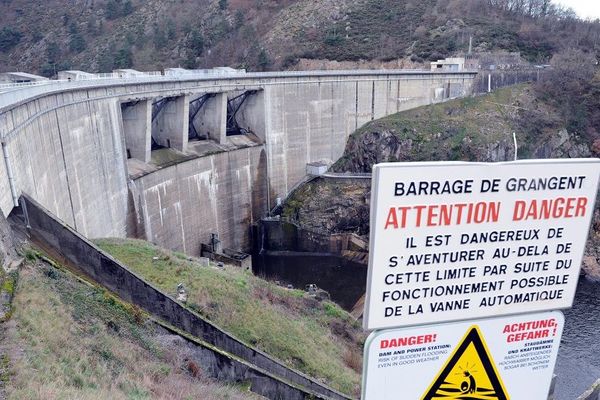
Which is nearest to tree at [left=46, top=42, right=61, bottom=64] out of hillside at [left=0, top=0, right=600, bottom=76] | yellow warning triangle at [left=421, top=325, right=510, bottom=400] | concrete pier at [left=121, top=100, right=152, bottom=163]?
hillside at [left=0, top=0, right=600, bottom=76]

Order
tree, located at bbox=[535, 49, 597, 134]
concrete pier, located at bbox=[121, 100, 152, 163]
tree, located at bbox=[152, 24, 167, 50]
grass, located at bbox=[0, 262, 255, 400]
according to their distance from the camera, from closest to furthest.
→ grass, located at bbox=[0, 262, 255, 400], concrete pier, located at bbox=[121, 100, 152, 163], tree, located at bbox=[535, 49, 597, 134], tree, located at bbox=[152, 24, 167, 50]

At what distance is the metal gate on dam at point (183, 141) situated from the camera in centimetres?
1677

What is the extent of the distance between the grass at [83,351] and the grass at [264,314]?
11.9ft

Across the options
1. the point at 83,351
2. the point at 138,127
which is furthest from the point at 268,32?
the point at 83,351

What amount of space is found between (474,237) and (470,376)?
3.45ft

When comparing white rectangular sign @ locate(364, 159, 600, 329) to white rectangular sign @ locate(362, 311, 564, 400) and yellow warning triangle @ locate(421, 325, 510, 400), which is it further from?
yellow warning triangle @ locate(421, 325, 510, 400)

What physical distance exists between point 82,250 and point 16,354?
5.56 metres

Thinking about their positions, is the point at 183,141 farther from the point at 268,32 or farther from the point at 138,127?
the point at 268,32

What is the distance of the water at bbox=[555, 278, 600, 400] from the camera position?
2192cm

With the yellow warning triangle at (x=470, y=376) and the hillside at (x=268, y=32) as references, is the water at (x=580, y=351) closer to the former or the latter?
the yellow warning triangle at (x=470, y=376)

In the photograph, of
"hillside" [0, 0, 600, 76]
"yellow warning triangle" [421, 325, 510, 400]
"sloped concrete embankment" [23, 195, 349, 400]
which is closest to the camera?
"yellow warning triangle" [421, 325, 510, 400]

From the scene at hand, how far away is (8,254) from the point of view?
9.13 m

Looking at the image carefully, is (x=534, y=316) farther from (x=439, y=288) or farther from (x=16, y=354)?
(x=16, y=354)

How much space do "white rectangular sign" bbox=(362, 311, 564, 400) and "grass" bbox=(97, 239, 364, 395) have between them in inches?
408
